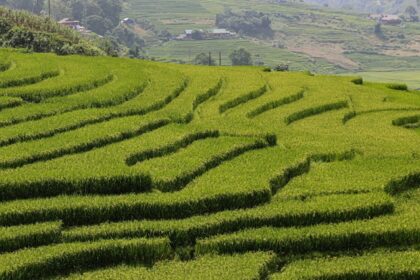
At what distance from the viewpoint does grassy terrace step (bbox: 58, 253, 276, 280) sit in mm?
14906

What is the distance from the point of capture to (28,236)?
16469mm

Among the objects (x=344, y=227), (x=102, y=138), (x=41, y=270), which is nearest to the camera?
(x=41, y=270)

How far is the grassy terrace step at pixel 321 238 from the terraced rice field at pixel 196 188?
38mm

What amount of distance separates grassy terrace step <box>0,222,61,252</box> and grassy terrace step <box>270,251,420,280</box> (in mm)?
6421

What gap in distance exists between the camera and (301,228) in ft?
58.2

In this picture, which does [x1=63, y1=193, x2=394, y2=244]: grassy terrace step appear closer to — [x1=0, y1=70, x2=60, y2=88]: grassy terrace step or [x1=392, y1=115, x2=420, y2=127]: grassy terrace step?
[x1=392, y1=115, x2=420, y2=127]: grassy terrace step

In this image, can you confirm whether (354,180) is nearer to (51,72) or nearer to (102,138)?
(102,138)

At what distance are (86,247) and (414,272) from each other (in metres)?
8.88

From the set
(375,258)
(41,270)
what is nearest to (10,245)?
(41,270)

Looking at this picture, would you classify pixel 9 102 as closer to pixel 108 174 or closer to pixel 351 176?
pixel 108 174

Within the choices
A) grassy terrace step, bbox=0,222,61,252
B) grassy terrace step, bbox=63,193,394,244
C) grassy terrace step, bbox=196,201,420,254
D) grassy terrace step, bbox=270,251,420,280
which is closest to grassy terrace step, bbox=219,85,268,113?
grassy terrace step, bbox=63,193,394,244

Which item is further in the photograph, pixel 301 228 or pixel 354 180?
pixel 354 180

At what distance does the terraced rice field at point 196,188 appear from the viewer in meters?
16.1

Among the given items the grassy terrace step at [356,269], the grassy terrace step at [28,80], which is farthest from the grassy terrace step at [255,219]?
the grassy terrace step at [28,80]
